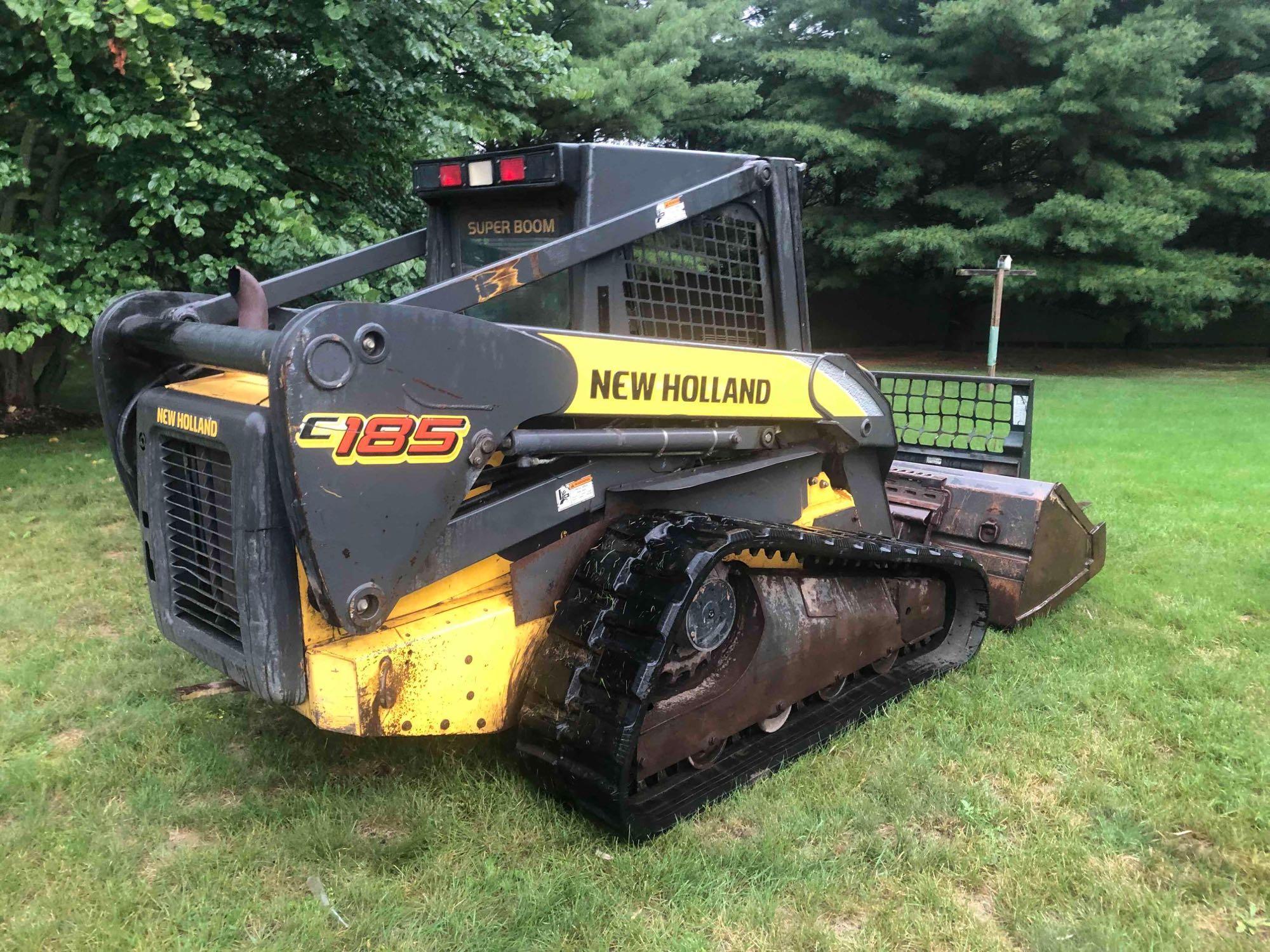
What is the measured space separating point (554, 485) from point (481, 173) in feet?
4.29

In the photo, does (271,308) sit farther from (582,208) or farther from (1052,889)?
(1052,889)

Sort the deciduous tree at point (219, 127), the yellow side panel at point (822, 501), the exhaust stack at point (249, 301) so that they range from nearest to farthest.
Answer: the exhaust stack at point (249, 301) → the yellow side panel at point (822, 501) → the deciduous tree at point (219, 127)

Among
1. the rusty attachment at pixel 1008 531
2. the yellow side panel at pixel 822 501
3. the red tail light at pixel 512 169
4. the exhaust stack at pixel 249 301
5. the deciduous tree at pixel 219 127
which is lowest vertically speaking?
the rusty attachment at pixel 1008 531

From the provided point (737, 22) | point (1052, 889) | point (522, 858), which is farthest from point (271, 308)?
point (737, 22)

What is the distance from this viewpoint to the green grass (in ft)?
8.30

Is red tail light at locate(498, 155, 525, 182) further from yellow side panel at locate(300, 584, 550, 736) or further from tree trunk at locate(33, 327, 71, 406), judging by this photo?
tree trunk at locate(33, 327, 71, 406)

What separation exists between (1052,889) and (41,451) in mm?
8909

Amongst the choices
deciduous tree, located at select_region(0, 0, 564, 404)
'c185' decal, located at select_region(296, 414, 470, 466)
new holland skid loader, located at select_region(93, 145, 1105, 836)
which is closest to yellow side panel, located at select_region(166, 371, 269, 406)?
new holland skid loader, located at select_region(93, 145, 1105, 836)

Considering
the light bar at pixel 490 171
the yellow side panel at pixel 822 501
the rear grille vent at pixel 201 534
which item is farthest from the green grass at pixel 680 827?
the light bar at pixel 490 171

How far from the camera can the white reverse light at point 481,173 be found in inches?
137

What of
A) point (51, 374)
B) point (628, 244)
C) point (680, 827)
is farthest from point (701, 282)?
point (51, 374)

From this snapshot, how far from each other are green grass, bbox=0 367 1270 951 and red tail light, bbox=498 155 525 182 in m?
2.01

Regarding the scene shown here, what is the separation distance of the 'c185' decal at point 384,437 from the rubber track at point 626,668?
68 cm

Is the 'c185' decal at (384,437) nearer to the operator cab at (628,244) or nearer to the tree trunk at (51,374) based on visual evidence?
the operator cab at (628,244)
